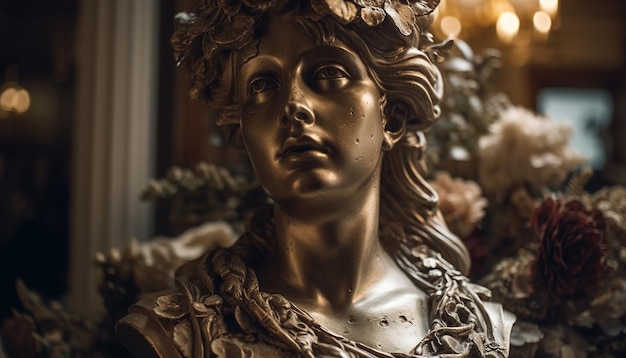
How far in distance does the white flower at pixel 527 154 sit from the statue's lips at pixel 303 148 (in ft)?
2.10

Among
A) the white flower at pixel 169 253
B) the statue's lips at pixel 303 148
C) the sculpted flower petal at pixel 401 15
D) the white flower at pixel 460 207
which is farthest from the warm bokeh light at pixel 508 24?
the statue's lips at pixel 303 148

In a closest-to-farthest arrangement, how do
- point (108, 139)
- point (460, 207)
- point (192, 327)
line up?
point (192, 327) → point (460, 207) → point (108, 139)

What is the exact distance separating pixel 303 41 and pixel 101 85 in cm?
112

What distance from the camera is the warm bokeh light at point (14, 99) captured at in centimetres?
237

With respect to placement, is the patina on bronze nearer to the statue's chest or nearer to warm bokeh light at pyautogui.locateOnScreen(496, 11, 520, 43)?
the statue's chest

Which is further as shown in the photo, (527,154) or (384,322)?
(527,154)

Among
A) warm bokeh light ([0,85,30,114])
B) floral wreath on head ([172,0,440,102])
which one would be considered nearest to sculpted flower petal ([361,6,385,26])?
floral wreath on head ([172,0,440,102])

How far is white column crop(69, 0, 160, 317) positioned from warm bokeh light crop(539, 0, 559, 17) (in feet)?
3.58

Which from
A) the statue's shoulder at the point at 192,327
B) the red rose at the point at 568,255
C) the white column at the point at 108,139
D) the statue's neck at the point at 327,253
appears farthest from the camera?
the white column at the point at 108,139

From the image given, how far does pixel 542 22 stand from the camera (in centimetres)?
234

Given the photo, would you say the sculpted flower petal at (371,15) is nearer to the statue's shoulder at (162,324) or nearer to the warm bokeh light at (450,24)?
the statue's shoulder at (162,324)

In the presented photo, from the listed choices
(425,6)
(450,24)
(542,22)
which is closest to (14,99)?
(450,24)

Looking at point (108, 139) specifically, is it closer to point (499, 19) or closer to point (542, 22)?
point (499, 19)

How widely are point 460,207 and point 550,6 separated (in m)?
1.12
